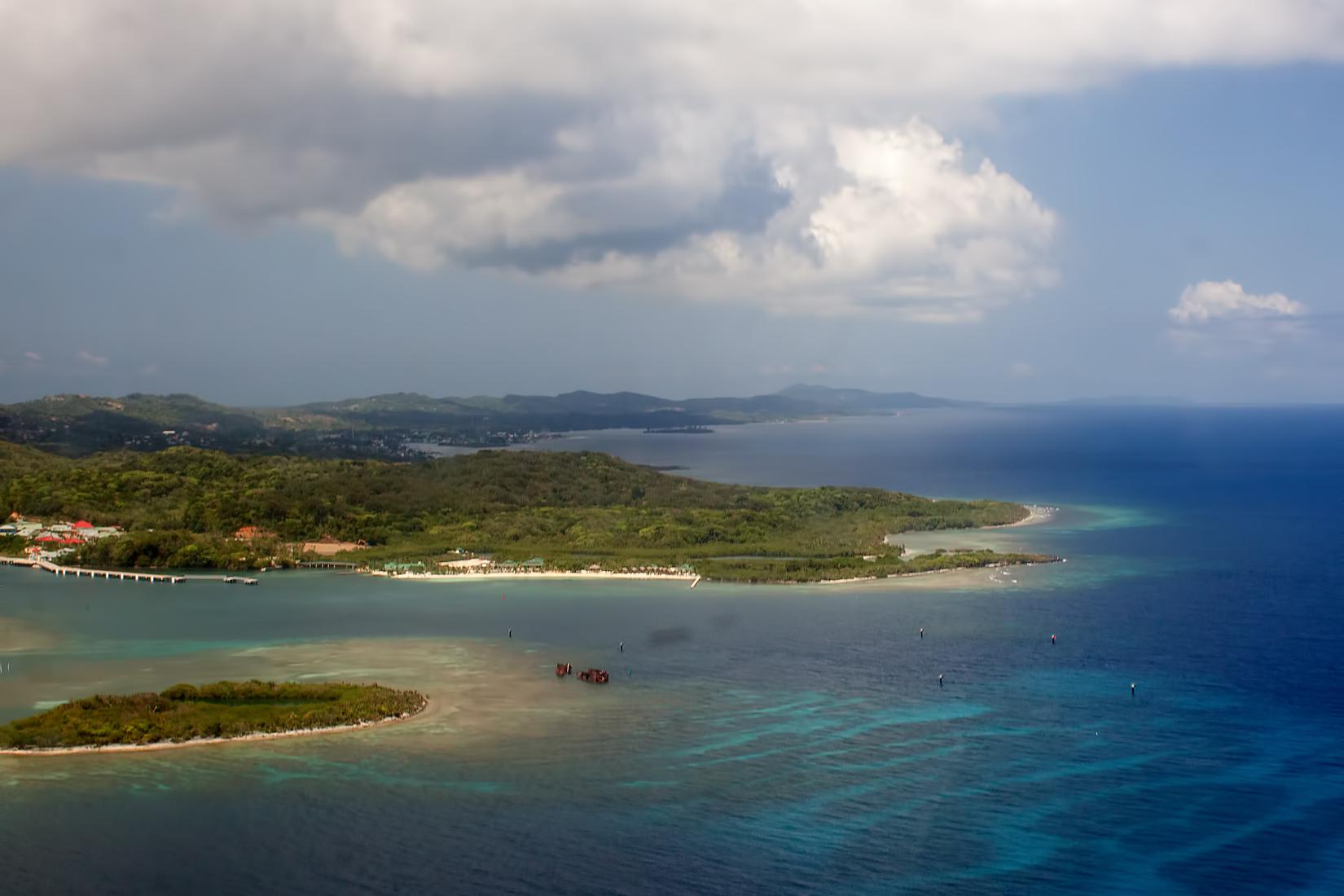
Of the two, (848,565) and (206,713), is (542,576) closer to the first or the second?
(848,565)

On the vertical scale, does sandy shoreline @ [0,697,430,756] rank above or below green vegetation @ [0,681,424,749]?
below

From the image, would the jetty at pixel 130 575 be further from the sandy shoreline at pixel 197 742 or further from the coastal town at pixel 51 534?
the sandy shoreline at pixel 197 742

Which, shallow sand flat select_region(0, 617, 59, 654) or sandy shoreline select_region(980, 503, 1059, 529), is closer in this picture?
shallow sand flat select_region(0, 617, 59, 654)

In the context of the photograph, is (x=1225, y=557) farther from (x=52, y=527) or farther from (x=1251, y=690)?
(x=52, y=527)

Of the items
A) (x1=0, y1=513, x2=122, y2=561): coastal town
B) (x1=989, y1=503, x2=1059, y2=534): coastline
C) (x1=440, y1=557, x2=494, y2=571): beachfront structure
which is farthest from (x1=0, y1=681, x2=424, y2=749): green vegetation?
(x1=989, y1=503, x2=1059, y2=534): coastline

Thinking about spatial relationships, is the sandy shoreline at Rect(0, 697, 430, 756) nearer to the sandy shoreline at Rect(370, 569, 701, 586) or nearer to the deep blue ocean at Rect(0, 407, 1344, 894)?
the deep blue ocean at Rect(0, 407, 1344, 894)

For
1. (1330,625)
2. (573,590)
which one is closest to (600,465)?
(573,590)
